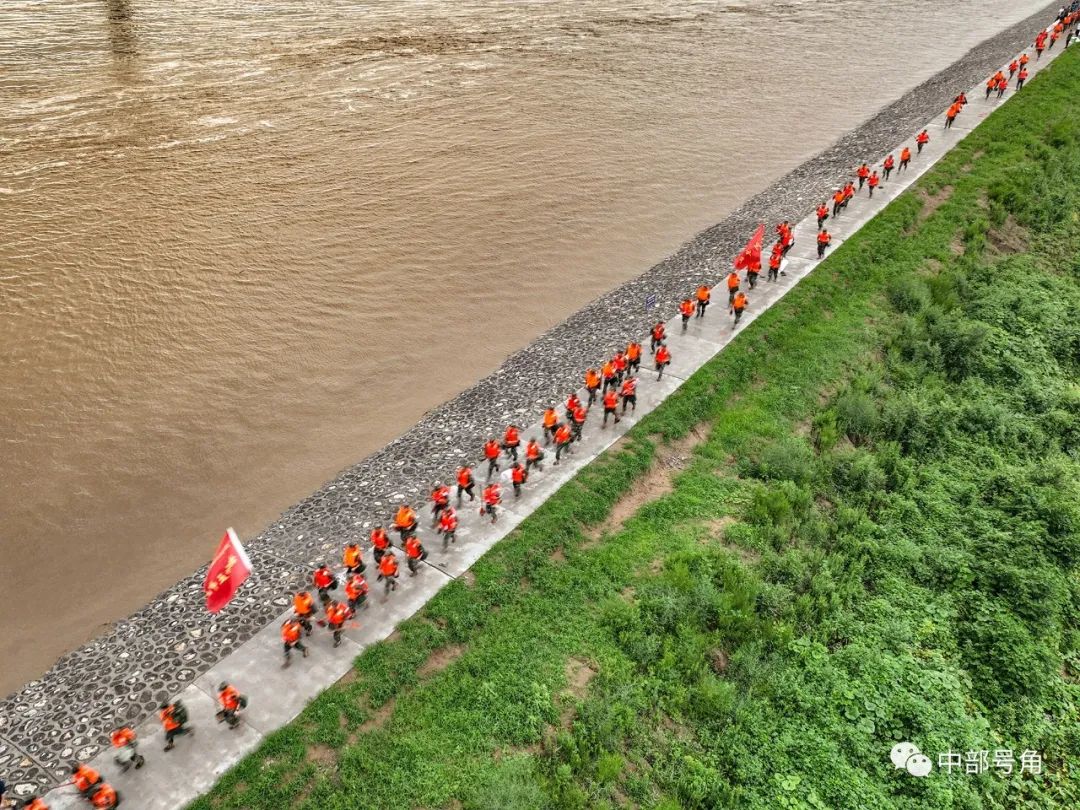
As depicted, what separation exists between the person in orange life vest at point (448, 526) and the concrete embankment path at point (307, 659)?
0.20 meters

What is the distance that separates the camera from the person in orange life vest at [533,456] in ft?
60.2

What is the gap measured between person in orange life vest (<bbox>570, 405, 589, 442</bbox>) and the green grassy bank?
1.08 m

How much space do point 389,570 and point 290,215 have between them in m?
21.9

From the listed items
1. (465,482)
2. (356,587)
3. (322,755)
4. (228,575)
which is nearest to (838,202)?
(465,482)

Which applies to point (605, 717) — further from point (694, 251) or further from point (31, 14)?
point (31, 14)

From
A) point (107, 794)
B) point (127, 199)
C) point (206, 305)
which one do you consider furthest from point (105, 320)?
point (107, 794)

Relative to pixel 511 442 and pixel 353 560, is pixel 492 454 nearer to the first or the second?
pixel 511 442

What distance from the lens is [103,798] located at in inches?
462

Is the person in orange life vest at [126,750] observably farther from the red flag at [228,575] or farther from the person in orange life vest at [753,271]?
the person in orange life vest at [753,271]

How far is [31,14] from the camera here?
55.9 meters

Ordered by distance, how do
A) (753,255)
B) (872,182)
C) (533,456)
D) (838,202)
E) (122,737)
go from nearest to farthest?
(122,737) < (533,456) < (753,255) < (838,202) < (872,182)

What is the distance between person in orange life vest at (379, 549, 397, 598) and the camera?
15.2 metres

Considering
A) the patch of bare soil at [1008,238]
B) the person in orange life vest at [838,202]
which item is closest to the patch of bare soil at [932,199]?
the patch of bare soil at [1008,238]

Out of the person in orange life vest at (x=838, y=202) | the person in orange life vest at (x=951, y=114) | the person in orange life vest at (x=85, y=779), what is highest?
the person in orange life vest at (x=951, y=114)
